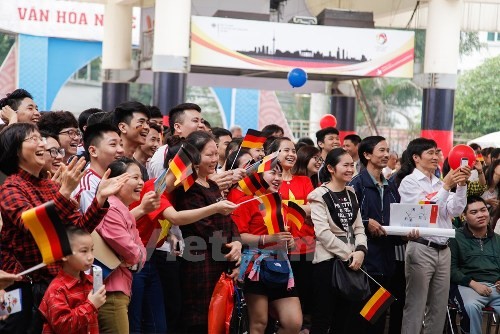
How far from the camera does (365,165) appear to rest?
7996 millimetres

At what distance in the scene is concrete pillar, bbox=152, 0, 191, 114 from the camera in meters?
14.6

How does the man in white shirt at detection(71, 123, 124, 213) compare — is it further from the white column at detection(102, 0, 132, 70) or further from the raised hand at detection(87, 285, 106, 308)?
the white column at detection(102, 0, 132, 70)

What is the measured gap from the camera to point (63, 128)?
22.1 feet

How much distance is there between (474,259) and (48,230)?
4829 millimetres

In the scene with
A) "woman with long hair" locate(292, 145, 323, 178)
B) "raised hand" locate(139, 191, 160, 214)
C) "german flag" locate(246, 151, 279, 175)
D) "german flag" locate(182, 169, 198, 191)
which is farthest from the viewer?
"woman with long hair" locate(292, 145, 323, 178)

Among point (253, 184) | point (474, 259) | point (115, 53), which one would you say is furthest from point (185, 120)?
point (115, 53)

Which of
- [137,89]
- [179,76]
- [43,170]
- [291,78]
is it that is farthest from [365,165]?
[137,89]

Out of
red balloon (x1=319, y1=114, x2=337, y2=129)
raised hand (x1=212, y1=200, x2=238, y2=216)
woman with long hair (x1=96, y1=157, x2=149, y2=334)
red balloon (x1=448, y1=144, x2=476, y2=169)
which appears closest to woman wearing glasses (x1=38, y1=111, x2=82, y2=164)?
woman with long hair (x1=96, y1=157, x2=149, y2=334)

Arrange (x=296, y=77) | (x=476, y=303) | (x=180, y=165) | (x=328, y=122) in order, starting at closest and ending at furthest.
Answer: (x=180, y=165)
(x=476, y=303)
(x=296, y=77)
(x=328, y=122)

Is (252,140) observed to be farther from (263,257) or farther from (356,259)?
(356,259)

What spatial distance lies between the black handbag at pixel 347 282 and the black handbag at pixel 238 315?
2.75 ft

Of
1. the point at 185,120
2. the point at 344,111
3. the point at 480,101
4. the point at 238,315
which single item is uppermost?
the point at 480,101

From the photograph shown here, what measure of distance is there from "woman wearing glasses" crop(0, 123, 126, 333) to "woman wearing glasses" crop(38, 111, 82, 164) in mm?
1701

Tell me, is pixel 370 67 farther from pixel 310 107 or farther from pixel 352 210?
pixel 310 107
